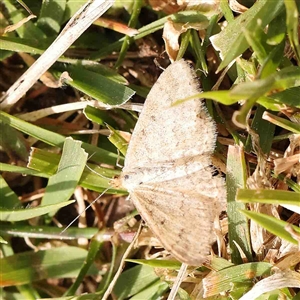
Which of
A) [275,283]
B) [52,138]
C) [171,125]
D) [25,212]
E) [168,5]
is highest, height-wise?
[168,5]

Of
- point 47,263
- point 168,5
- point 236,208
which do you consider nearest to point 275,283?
point 236,208

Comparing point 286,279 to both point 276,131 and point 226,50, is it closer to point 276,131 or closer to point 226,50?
point 276,131

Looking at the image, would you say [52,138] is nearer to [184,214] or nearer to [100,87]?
[100,87]

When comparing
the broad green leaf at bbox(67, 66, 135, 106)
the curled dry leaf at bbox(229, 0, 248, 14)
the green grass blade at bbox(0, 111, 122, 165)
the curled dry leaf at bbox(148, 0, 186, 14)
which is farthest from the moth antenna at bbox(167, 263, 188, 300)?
the curled dry leaf at bbox(148, 0, 186, 14)

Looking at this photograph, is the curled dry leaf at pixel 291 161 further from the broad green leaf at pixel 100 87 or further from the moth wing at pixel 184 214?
the broad green leaf at pixel 100 87

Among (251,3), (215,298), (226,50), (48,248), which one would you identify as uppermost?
(251,3)

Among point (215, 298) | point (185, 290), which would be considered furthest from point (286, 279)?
point (185, 290)
